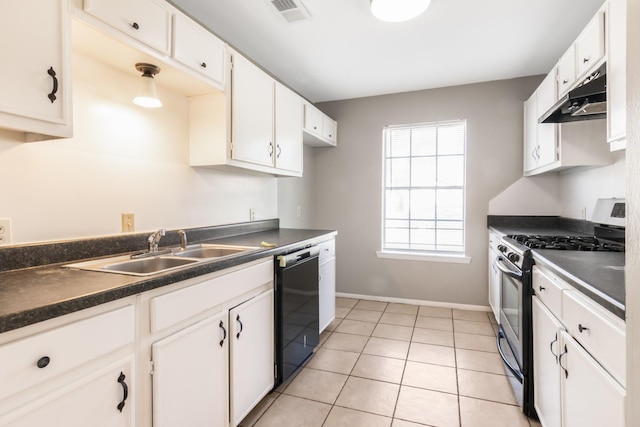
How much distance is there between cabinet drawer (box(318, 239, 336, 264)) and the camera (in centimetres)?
279

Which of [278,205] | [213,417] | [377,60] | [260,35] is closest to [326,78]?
[377,60]

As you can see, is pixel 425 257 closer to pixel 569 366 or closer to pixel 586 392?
pixel 569 366

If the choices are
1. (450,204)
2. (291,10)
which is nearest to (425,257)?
(450,204)

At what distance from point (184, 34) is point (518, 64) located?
9.75ft

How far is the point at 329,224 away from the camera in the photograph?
14.0 ft

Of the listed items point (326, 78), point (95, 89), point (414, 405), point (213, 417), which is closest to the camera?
point (213, 417)

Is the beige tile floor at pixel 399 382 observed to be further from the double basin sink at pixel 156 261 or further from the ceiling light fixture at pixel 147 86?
the ceiling light fixture at pixel 147 86

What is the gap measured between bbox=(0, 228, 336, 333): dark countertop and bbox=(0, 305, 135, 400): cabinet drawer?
0.17 feet

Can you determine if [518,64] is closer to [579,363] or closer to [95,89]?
[579,363]

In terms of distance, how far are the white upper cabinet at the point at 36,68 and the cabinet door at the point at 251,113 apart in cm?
104

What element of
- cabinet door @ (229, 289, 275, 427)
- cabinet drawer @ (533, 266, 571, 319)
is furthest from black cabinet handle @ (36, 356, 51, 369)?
cabinet drawer @ (533, 266, 571, 319)

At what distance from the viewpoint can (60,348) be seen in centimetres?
91

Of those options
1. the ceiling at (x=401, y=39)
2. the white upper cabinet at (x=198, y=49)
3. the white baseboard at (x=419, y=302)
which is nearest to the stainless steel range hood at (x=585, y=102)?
the ceiling at (x=401, y=39)

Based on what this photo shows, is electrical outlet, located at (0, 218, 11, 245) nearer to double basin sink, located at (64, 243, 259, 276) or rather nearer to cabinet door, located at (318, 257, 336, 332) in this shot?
double basin sink, located at (64, 243, 259, 276)
